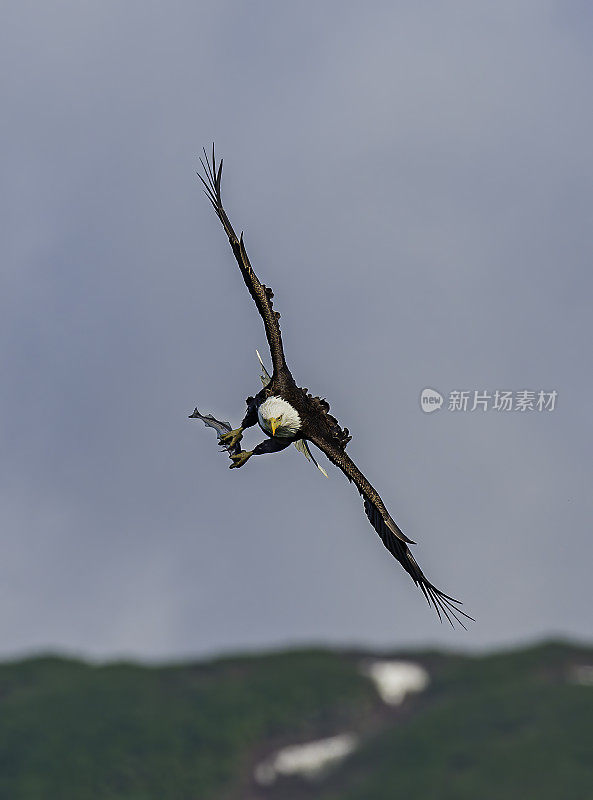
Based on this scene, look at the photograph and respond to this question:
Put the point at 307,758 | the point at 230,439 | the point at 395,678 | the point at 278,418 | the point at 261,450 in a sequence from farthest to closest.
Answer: the point at 395,678
the point at 307,758
the point at 230,439
the point at 261,450
the point at 278,418

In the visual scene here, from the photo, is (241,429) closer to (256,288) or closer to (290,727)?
(256,288)

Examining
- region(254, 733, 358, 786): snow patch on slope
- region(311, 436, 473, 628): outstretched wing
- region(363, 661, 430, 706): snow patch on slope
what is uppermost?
region(363, 661, 430, 706): snow patch on slope

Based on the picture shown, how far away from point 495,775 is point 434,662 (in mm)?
18996

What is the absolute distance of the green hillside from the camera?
226 ft

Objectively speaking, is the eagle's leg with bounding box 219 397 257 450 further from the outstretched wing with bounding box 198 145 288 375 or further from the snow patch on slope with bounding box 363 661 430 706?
the snow patch on slope with bounding box 363 661 430 706

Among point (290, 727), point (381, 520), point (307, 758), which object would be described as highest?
point (290, 727)

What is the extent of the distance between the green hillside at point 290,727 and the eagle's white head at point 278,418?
49416 mm

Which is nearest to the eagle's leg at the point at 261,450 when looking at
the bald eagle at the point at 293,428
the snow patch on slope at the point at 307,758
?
the bald eagle at the point at 293,428

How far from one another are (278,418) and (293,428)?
20.2 inches

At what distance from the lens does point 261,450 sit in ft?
73.4

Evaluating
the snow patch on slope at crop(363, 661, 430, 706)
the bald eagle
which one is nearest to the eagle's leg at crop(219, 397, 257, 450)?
the bald eagle

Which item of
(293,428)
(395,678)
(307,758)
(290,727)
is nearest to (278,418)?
(293,428)

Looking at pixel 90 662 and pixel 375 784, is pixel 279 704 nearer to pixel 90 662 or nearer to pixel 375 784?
pixel 375 784

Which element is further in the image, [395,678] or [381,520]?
[395,678]
